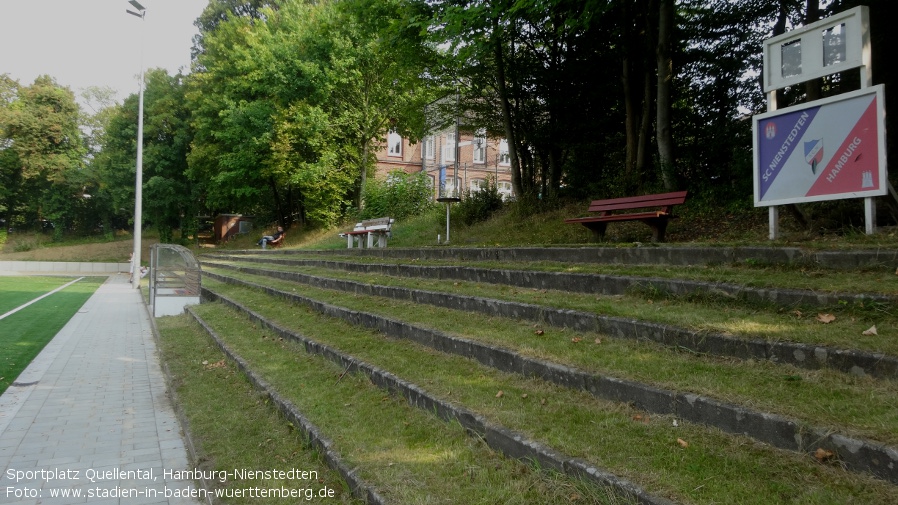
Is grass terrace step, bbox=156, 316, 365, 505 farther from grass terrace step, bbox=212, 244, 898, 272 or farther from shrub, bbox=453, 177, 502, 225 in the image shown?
shrub, bbox=453, 177, 502, 225

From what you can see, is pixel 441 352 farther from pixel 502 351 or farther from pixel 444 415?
pixel 444 415

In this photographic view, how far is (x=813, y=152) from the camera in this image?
239 inches

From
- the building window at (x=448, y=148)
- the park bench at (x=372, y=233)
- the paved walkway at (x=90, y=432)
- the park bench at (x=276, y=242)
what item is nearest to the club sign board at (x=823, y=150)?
the paved walkway at (x=90, y=432)

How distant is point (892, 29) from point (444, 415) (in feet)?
30.6

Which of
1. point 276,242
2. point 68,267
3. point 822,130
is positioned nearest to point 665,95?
point 822,130

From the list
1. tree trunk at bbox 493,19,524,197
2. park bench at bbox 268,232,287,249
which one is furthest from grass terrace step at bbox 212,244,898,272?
park bench at bbox 268,232,287,249

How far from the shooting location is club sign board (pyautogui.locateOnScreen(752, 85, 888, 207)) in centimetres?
553

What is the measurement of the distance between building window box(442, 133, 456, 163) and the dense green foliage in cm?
973

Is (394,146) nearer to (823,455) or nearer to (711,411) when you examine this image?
(711,411)

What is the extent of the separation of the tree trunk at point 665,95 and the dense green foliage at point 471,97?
0.04m

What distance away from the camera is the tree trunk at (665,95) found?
10070 mm

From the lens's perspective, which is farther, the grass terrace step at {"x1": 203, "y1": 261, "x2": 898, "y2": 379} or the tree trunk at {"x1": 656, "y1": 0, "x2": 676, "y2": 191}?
the tree trunk at {"x1": 656, "y1": 0, "x2": 676, "y2": 191}

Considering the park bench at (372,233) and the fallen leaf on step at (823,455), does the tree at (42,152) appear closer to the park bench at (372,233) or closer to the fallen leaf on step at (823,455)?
the park bench at (372,233)

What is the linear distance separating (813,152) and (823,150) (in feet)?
0.36
